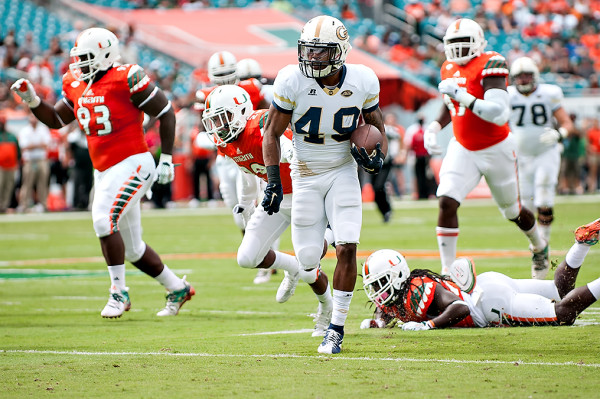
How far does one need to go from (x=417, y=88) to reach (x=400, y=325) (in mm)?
20872

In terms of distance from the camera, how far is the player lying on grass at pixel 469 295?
21.0 feet

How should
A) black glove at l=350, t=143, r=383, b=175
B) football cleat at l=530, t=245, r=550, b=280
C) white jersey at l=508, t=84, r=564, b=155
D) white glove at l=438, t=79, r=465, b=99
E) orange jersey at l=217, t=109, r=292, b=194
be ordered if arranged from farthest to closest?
white jersey at l=508, t=84, r=564, b=155 → football cleat at l=530, t=245, r=550, b=280 → white glove at l=438, t=79, r=465, b=99 → orange jersey at l=217, t=109, r=292, b=194 → black glove at l=350, t=143, r=383, b=175

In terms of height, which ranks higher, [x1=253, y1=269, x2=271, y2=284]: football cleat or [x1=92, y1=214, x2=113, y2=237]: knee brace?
[x1=92, y1=214, x2=113, y2=237]: knee brace

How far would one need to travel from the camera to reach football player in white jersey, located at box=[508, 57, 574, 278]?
37.4 feet

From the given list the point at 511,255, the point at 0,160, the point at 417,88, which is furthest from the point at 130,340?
the point at 417,88

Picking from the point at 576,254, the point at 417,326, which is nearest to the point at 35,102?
the point at 417,326

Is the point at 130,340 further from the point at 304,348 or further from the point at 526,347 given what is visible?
the point at 526,347

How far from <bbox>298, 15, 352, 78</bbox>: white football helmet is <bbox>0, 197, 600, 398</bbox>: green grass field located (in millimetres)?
1673

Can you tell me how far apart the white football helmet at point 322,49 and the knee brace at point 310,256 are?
1.09 m

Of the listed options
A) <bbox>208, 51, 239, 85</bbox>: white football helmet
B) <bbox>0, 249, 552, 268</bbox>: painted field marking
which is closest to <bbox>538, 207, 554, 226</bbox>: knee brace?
<bbox>0, 249, 552, 268</bbox>: painted field marking

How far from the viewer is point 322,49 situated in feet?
19.3

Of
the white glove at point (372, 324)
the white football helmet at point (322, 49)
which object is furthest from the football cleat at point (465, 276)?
the white football helmet at point (322, 49)

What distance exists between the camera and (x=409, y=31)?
31.5m

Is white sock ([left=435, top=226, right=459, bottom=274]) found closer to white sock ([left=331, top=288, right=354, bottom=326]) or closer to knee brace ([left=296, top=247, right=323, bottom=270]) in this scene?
knee brace ([left=296, top=247, right=323, bottom=270])
